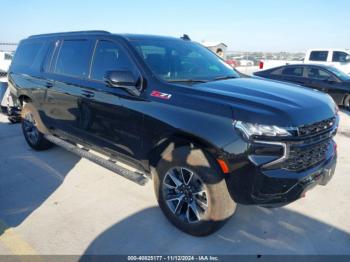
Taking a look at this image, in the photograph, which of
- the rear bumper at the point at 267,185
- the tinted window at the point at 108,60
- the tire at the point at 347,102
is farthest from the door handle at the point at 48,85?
the tire at the point at 347,102

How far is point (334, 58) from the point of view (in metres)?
15.9

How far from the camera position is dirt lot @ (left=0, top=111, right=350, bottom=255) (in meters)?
2.94

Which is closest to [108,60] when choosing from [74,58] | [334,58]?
[74,58]

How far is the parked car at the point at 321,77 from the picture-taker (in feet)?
30.7

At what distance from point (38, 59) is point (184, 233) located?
388cm

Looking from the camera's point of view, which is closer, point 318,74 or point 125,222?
point 125,222

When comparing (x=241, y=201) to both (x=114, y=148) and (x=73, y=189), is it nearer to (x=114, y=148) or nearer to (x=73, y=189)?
(x=114, y=148)

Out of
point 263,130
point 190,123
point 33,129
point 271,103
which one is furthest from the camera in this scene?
point 33,129

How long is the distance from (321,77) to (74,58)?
27.4 ft

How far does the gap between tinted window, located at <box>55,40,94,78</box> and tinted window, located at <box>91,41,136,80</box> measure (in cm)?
17

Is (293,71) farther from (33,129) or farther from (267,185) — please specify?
(267,185)

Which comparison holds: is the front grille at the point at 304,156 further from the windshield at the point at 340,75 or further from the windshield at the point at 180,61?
the windshield at the point at 340,75

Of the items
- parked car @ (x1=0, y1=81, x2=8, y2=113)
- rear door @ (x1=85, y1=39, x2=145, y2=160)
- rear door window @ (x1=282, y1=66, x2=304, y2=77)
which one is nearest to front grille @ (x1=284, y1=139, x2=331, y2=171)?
rear door @ (x1=85, y1=39, x2=145, y2=160)

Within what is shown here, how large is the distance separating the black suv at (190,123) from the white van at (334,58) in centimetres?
1400
